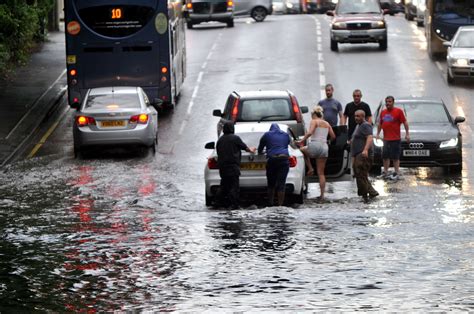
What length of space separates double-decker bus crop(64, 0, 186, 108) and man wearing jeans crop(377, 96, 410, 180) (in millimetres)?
9210

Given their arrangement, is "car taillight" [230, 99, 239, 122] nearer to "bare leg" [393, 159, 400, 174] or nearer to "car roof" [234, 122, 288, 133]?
"car roof" [234, 122, 288, 133]

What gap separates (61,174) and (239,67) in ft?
57.7

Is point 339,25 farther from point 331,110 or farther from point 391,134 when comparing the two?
point 391,134

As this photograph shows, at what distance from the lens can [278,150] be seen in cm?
2016

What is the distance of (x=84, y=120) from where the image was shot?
28031 mm

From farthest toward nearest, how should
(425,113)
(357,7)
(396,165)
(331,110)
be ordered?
1. (357,7)
2. (425,113)
3. (331,110)
4. (396,165)

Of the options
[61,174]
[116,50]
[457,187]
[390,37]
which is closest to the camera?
[457,187]

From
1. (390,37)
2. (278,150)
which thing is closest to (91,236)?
(278,150)

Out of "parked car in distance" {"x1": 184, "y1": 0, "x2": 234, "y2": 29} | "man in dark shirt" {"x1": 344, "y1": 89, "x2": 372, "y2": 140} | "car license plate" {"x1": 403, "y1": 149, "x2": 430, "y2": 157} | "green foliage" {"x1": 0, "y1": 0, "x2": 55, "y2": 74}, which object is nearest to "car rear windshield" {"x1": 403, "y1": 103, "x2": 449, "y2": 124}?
"car license plate" {"x1": 403, "y1": 149, "x2": 430, "y2": 157}

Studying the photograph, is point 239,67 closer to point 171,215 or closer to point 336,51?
point 336,51

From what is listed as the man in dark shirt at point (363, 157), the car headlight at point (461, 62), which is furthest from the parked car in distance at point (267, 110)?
the car headlight at point (461, 62)

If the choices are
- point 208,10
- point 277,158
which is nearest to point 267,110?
point 277,158

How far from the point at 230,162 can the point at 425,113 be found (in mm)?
7531

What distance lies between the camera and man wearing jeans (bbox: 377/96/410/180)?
79.0ft
